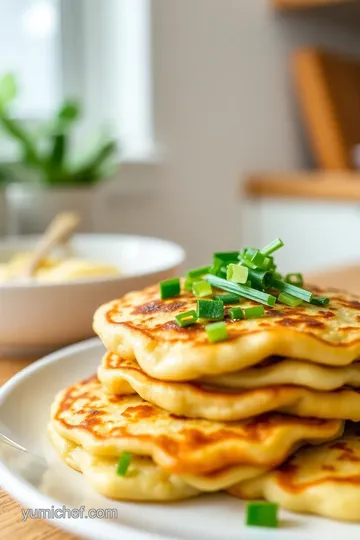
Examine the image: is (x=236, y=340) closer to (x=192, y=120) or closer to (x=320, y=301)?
(x=320, y=301)

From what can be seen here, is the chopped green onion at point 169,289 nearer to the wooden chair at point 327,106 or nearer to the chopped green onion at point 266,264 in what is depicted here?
the chopped green onion at point 266,264

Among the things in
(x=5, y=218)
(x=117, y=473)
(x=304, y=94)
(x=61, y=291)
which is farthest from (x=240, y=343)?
(x=304, y=94)

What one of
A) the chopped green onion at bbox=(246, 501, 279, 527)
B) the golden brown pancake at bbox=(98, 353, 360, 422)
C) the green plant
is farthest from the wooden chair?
the chopped green onion at bbox=(246, 501, 279, 527)

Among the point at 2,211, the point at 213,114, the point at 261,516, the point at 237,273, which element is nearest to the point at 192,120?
the point at 213,114

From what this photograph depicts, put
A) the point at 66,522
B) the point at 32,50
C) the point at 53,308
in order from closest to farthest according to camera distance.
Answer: the point at 66,522, the point at 53,308, the point at 32,50

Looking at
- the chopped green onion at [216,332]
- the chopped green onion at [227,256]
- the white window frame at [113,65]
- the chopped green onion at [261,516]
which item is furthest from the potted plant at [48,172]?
the chopped green onion at [261,516]

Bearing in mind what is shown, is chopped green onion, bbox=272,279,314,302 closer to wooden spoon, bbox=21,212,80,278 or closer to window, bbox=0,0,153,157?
wooden spoon, bbox=21,212,80,278

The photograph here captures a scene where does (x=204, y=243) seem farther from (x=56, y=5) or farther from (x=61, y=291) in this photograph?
(x=61, y=291)
